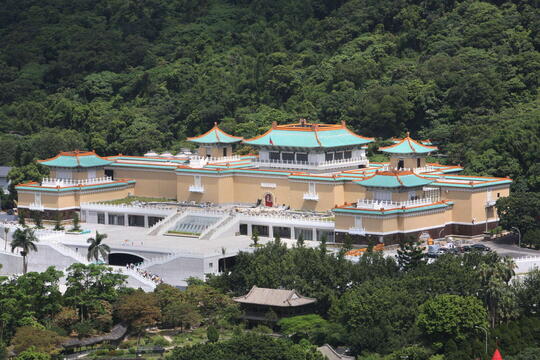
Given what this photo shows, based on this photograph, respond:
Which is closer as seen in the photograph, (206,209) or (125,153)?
(206,209)

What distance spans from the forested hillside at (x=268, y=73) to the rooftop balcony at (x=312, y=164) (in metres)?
7.29

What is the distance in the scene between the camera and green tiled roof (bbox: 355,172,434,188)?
268 feet

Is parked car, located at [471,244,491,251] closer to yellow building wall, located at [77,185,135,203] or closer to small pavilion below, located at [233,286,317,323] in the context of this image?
small pavilion below, located at [233,286,317,323]

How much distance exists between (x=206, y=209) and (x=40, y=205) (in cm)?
1033

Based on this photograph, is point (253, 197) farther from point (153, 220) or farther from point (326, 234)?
point (326, 234)

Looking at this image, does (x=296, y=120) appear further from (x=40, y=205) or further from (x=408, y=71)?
(x=40, y=205)

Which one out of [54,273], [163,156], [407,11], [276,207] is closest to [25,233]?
[54,273]

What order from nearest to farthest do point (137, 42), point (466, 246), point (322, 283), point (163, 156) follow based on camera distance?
point (322, 283) < point (466, 246) < point (163, 156) < point (137, 42)

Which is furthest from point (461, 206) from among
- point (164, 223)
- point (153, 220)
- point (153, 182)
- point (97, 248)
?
point (153, 182)

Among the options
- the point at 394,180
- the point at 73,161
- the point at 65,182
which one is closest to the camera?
the point at 394,180

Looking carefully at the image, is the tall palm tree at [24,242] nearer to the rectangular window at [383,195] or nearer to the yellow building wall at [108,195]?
the yellow building wall at [108,195]

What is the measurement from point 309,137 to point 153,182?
10751 millimetres

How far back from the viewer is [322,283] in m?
72.3

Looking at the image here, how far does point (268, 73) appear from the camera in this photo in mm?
122688
